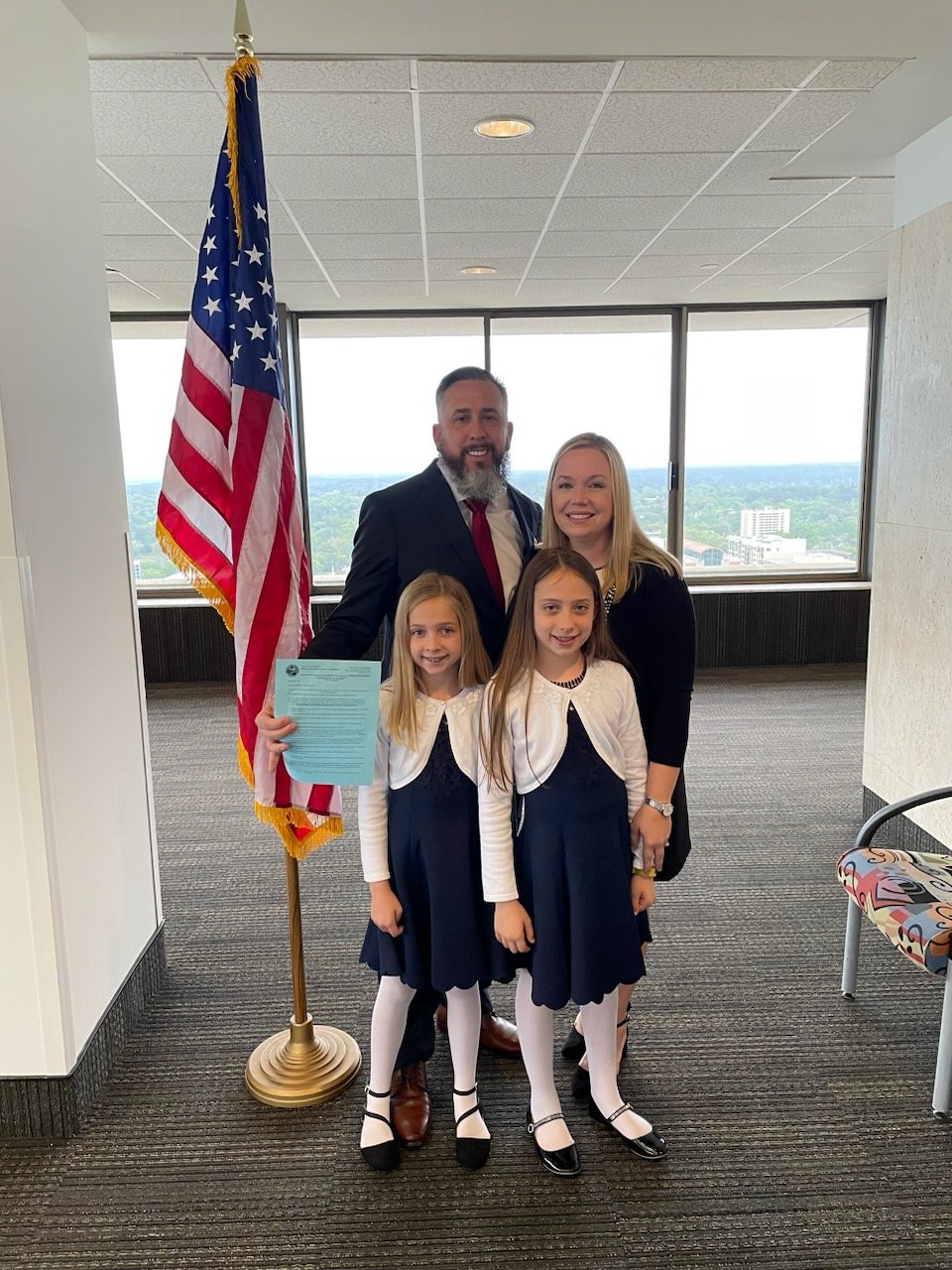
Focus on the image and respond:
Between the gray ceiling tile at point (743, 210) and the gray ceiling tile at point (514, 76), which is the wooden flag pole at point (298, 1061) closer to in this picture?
the gray ceiling tile at point (514, 76)

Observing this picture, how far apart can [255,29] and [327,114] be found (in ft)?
2.23

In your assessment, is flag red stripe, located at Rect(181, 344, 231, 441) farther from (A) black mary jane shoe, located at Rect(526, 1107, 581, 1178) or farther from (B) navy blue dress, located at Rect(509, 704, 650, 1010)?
(A) black mary jane shoe, located at Rect(526, 1107, 581, 1178)

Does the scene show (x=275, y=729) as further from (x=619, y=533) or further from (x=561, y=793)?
(x=619, y=533)

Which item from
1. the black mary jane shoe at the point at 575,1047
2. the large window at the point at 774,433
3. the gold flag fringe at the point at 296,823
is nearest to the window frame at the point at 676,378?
the large window at the point at 774,433

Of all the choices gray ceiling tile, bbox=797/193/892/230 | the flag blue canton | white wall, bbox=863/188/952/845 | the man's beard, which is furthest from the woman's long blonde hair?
gray ceiling tile, bbox=797/193/892/230

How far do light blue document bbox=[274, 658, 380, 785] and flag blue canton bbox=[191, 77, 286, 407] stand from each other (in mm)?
729

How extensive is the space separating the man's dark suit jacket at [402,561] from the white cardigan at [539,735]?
0.22 metres

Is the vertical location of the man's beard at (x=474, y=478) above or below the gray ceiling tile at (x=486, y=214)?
below

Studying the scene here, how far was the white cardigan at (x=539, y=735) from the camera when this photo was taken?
187cm

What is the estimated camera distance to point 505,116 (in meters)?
3.21

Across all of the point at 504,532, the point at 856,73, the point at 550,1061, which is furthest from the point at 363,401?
the point at 550,1061

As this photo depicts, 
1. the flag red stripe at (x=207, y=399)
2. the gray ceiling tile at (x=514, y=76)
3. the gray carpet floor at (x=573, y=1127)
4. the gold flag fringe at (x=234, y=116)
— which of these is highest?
the gray ceiling tile at (x=514, y=76)

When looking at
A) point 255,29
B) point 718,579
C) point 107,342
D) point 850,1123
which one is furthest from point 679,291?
point 850,1123

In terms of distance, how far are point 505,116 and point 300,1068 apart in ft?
10.4
